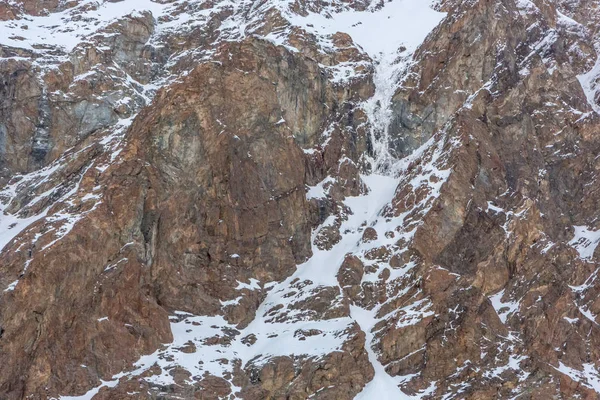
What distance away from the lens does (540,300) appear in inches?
3179

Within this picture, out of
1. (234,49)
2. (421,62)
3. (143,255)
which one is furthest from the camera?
(421,62)

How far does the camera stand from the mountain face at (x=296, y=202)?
75.5 metres

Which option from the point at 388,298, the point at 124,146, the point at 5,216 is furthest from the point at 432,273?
the point at 5,216

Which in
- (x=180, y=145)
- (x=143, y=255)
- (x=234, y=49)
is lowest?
(x=143, y=255)

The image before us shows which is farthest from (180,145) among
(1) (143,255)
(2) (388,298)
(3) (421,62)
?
(3) (421,62)

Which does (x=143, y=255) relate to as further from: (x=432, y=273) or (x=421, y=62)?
(x=421, y=62)

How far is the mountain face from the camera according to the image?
7550cm

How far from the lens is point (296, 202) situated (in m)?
94.4

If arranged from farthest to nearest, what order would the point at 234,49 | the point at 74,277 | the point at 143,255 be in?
the point at 234,49, the point at 143,255, the point at 74,277

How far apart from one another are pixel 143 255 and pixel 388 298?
2218cm

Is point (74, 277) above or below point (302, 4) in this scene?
below

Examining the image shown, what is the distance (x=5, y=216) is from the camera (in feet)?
304

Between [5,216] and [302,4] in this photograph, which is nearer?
[5,216]

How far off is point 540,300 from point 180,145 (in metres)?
35.5
